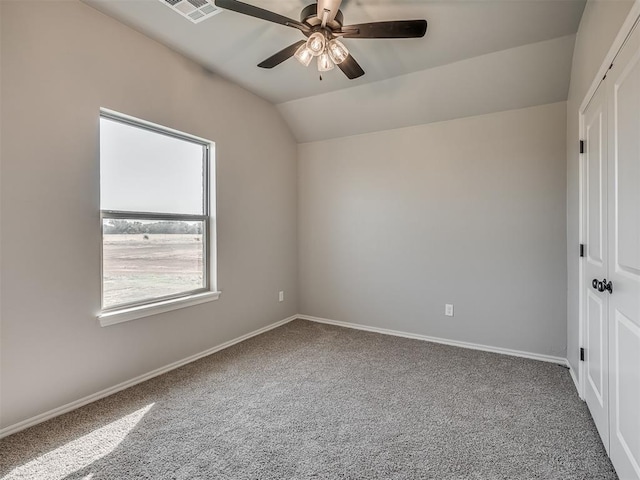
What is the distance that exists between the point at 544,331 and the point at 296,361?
2.25 meters

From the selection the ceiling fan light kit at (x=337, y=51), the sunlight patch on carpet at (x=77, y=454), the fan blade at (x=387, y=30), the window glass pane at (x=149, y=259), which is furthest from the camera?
the window glass pane at (x=149, y=259)

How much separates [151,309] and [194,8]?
7.12 feet

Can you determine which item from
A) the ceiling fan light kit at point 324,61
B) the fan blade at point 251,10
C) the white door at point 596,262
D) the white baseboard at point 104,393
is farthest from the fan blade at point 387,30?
the white baseboard at point 104,393

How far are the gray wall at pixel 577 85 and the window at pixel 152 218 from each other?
2.89 m

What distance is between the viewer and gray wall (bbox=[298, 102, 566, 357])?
2.94 metres

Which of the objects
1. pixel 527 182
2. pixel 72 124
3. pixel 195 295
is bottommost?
pixel 195 295

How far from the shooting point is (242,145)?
3402 mm

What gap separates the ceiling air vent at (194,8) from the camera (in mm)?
2097

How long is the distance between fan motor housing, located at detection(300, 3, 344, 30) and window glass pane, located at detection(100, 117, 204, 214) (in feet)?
5.07

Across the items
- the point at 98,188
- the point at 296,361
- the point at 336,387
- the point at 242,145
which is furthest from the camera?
the point at 242,145

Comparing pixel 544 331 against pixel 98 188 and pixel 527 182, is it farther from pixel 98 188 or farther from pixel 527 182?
pixel 98 188

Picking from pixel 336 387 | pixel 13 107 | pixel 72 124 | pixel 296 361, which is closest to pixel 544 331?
pixel 336 387

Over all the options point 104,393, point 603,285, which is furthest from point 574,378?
point 104,393

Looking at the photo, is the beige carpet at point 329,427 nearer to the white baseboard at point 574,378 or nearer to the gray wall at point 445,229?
the white baseboard at point 574,378
